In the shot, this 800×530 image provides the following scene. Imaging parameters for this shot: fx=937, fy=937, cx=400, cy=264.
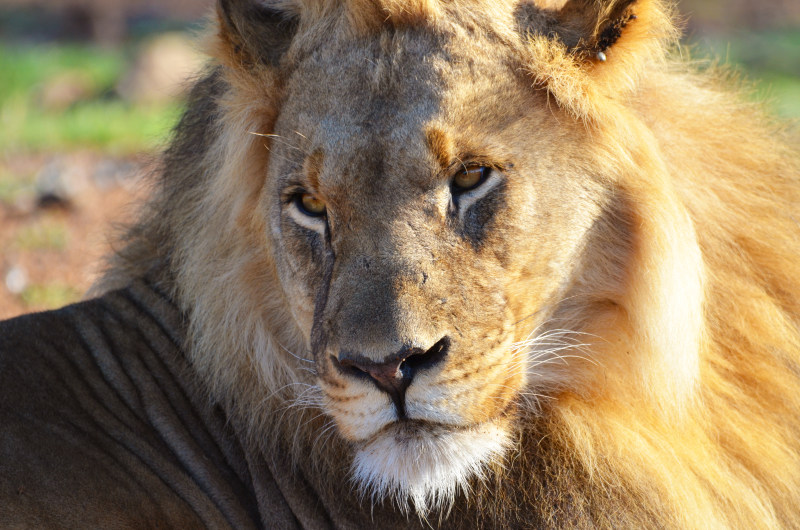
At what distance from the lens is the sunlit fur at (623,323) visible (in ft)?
9.16

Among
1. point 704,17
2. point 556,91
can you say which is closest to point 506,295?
point 556,91

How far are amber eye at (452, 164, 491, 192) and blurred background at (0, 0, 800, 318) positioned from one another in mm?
1298

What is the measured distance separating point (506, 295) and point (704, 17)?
851 inches

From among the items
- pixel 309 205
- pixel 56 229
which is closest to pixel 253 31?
pixel 309 205

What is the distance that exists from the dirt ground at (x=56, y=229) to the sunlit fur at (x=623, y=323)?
1.28 meters

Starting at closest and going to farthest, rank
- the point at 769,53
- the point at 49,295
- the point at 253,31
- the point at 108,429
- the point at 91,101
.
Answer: the point at 253,31
the point at 108,429
the point at 49,295
the point at 91,101
the point at 769,53

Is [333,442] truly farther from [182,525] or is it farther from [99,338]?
[99,338]

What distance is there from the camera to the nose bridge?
2.45m

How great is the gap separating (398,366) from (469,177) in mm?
613

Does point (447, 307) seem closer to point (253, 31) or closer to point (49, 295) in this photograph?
point (253, 31)

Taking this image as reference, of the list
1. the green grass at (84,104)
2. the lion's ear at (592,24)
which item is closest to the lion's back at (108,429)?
the lion's ear at (592,24)

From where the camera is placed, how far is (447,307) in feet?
8.37

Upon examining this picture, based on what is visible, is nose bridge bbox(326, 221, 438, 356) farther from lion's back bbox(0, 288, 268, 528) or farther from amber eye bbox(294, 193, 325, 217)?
lion's back bbox(0, 288, 268, 528)

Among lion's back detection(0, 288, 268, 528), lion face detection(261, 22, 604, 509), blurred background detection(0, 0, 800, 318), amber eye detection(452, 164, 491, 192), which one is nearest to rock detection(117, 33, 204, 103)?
blurred background detection(0, 0, 800, 318)
